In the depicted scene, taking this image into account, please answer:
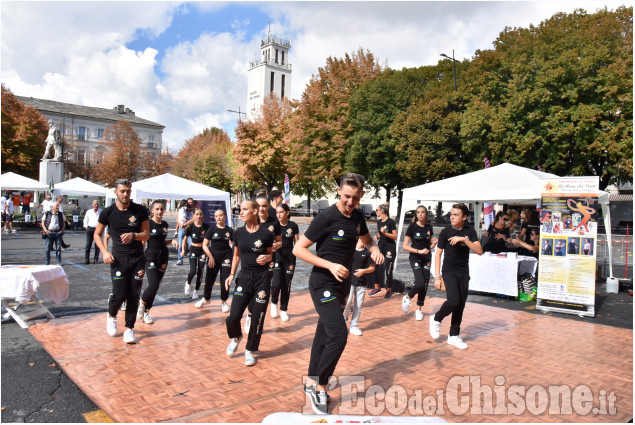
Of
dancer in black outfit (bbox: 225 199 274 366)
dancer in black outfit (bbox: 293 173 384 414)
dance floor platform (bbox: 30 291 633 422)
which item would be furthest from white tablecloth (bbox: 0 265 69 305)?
dancer in black outfit (bbox: 293 173 384 414)

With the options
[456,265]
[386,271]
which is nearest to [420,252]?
[456,265]

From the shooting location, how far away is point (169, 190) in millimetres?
15227

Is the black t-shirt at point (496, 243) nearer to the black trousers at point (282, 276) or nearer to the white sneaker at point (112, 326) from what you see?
the black trousers at point (282, 276)

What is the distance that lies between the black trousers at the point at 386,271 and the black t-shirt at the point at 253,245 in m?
4.92

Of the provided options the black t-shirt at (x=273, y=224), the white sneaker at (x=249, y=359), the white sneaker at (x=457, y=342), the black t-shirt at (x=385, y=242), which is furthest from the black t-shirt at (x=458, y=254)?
the black t-shirt at (x=385, y=242)

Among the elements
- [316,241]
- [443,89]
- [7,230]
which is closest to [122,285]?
[316,241]

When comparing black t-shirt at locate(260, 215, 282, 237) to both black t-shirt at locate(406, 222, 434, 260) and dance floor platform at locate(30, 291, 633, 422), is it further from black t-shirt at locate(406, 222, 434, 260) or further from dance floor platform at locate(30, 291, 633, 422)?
black t-shirt at locate(406, 222, 434, 260)

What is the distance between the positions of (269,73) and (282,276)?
86801 mm

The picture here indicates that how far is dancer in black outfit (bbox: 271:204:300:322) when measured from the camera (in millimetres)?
7410

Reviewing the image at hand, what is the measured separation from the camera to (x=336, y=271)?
395 centimetres

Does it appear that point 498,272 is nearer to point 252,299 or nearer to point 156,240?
point 252,299

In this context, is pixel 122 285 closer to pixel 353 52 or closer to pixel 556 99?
pixel 556 99

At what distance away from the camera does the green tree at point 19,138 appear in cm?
3719

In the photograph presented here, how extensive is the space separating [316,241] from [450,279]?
275 cm
